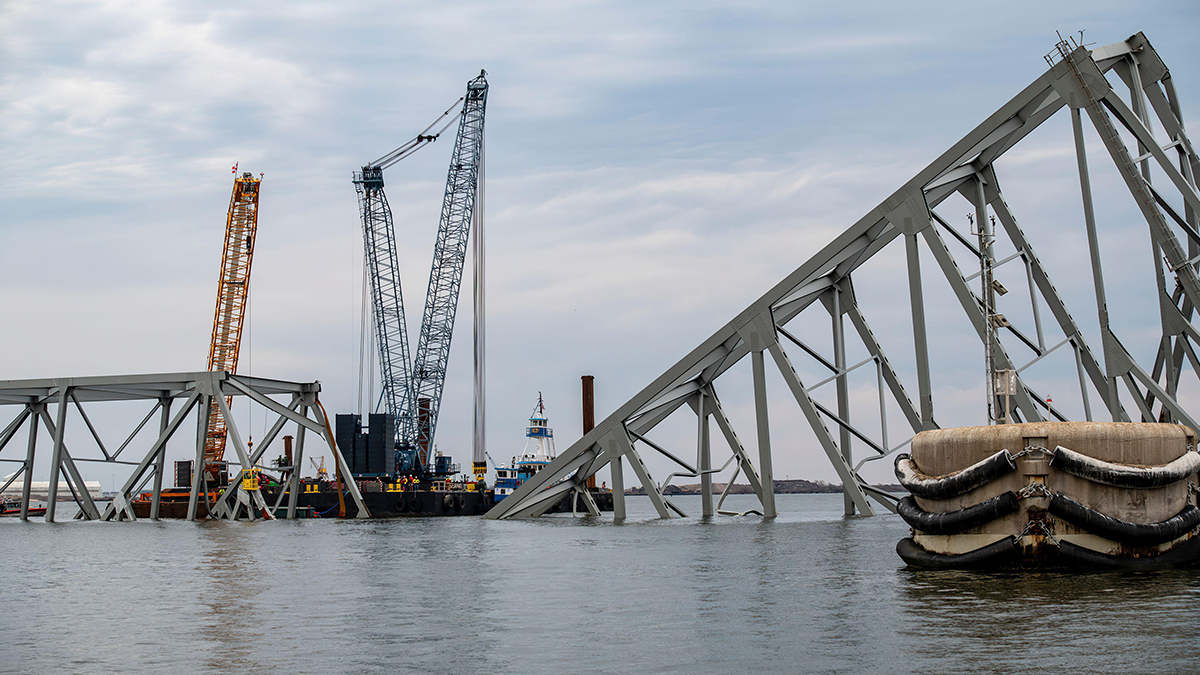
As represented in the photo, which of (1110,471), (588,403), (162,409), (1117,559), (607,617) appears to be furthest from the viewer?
(588,403)

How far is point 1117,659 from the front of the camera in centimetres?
1365

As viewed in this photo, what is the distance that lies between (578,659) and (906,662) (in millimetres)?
4341

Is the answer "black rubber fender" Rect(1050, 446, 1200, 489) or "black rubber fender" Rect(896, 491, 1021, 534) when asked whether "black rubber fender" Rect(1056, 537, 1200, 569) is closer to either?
"black rubber fender" Rect(896, 491, 1021, 534)

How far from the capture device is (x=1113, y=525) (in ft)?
67.3

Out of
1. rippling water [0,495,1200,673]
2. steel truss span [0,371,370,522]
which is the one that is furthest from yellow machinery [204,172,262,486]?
rippling water [0,495,1200,673]

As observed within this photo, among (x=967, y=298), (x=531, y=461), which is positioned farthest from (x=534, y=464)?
(x=967, y=298)

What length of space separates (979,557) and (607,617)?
7.50m

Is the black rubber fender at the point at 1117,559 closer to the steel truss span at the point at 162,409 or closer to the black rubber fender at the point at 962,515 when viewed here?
the black rubber fender at the point at 962,515

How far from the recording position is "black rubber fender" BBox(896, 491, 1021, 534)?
68.9ft

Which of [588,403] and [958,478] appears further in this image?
[588,403]

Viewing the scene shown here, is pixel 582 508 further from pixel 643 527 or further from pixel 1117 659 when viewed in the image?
pixel 1117 659

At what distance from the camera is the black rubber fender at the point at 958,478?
21016 mm

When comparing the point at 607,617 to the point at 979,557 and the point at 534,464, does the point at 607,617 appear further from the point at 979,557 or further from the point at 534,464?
the point at 534,464

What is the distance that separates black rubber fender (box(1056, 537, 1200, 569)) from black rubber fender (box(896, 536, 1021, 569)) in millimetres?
848
